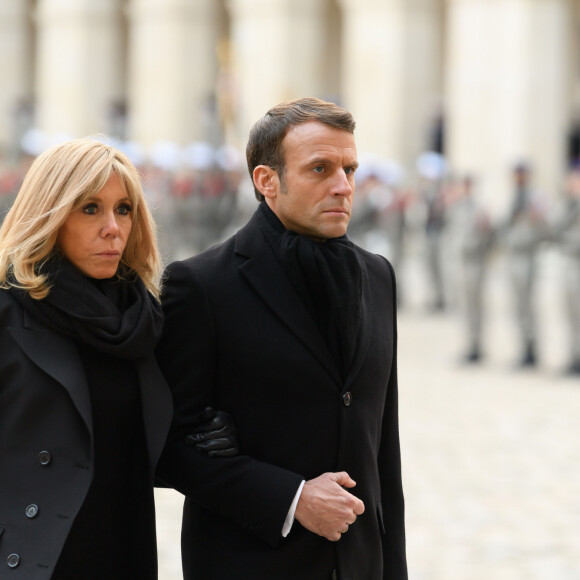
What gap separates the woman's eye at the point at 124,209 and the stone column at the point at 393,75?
24735 mm

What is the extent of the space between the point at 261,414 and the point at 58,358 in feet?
1.77

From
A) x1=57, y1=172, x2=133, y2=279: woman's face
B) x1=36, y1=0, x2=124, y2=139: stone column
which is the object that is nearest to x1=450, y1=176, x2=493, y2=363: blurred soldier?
x1=57, y1=172, x2=133, y2=279: woman's face

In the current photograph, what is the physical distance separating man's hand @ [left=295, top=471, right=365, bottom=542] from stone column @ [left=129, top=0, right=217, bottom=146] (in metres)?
31.2

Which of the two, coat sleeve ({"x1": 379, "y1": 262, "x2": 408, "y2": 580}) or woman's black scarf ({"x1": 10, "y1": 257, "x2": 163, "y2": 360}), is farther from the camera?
coat sleeve ({"x1": 379, "y1": 262, "x2": 408, "y2": 580})

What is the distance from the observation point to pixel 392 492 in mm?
3568

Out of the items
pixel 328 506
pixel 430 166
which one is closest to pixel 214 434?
pixel 328 506

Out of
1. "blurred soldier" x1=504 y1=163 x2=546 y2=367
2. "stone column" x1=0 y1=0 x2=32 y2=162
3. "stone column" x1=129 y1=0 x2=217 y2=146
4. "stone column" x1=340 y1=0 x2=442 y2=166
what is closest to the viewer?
"blurred soldier" x1=504 y1=163 x2=546 y2=367

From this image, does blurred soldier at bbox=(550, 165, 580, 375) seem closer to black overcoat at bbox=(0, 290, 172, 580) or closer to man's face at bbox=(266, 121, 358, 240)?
man's face at bbox=(266, 121, 358, 240)

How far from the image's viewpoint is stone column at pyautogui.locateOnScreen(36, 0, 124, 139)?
3722 cm

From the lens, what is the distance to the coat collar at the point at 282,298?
10.8ft

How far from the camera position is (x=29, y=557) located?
10.2ft

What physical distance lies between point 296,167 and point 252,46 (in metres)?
28.5

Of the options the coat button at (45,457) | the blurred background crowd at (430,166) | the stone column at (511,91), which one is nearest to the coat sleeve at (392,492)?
the coat button at (45,457)

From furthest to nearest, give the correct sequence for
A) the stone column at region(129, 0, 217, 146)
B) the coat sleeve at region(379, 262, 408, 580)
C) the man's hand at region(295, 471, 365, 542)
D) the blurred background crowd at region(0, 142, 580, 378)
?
the stone column at region(129, 0, 217, 146)
the blurred background crowd at region(0, 142, 580, 378)
the coat sleeve at region(379, 262, 408, 580)
the man's hand at region(295, 471, 365, 542)
